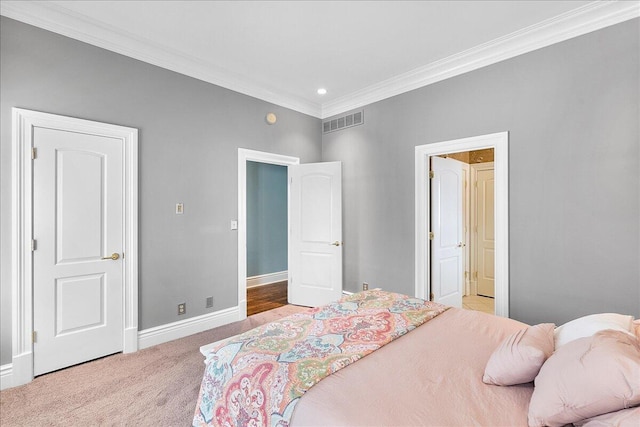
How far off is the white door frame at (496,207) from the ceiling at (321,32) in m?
0.77

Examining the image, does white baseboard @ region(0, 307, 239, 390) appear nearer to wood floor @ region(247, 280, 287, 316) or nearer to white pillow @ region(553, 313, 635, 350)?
wood floor @ region(247, 280, 287, 316)

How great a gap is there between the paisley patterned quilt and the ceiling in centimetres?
235

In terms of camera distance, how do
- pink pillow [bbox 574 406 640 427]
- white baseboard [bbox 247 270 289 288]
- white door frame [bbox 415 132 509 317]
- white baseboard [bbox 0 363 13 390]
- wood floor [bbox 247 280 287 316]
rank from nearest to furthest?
pink pillow [bbox 574 406 640 427] < white baseboard [bbox 0 363 13 390] < white door frame [bbox 415 132 509 317] < wood floor [bbox 247 280 287 316] < white baseboard [bbox 247 270 289 288]

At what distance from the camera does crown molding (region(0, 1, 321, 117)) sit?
7.71 feet

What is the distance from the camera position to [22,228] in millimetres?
2348

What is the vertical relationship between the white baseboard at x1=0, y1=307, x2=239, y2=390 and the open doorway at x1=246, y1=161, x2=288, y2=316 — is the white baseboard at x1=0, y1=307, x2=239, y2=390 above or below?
below

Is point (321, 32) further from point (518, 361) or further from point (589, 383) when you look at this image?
point (589, 383)

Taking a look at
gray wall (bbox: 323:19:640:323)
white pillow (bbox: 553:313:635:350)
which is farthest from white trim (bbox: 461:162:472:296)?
white pillow (bbox: 553:313:635:350)

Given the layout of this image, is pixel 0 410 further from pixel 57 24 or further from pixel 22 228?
pixel 57 24

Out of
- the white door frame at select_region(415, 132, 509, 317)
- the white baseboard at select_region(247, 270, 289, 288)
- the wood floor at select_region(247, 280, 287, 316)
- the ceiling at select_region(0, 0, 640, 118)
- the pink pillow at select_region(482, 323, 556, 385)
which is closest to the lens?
the pink pillow at select_region(482, 323, 556, 385)

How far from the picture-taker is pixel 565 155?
8.43ft

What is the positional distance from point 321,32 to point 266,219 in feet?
12.1

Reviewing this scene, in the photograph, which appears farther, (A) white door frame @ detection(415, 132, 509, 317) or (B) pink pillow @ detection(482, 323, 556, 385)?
(A) white door frame @ detection(415, 132, 509, 317)

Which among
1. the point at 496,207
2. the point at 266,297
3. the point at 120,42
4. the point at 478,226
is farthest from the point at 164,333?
the point at 478,226
